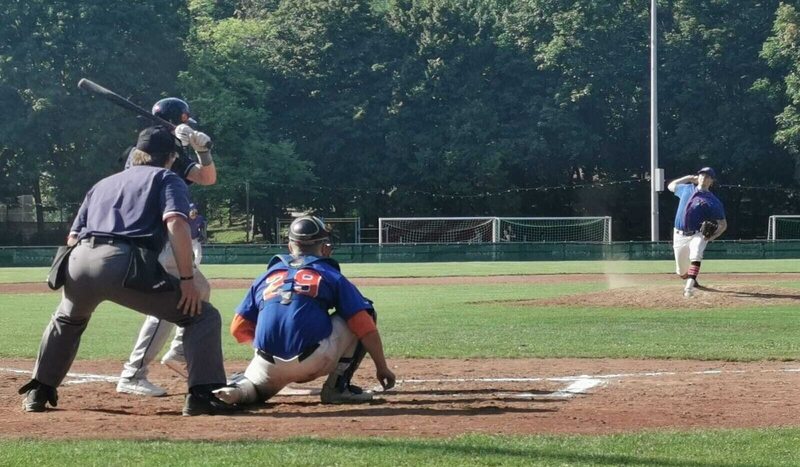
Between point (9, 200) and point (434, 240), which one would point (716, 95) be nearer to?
point (434, 240)

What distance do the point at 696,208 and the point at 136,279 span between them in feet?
42.3

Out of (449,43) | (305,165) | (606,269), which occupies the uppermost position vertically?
(449,43)

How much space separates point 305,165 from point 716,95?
21.2 meters

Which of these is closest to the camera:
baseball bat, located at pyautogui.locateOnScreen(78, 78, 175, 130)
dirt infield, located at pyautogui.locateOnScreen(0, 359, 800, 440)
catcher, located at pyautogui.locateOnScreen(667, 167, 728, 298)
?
dirt infield, located at pyautogui.locateOnScreen(0, 359, 800, 440)

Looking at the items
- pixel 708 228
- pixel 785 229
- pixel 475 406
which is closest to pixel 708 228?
pixel 708 228

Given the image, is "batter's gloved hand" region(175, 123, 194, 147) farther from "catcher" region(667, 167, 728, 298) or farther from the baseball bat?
"catcher" region(667, 167, 728, 298)

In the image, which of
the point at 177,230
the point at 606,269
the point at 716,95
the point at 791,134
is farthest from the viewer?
the point at 716,95

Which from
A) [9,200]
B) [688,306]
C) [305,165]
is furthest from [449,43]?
[688,306]

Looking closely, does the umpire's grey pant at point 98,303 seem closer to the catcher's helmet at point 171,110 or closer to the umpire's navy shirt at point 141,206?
the umpire's navy shirt at point 141,206

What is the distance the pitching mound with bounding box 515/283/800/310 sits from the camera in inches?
702

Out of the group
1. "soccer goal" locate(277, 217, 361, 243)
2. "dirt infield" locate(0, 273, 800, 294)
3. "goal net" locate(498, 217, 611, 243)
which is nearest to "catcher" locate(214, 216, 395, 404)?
"dirt infield" locate(0, 273, 800, 294)

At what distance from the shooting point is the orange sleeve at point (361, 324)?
7.63 m

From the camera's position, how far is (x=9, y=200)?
58844 millimetres

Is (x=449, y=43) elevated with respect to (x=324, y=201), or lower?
elevated
